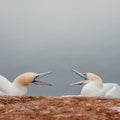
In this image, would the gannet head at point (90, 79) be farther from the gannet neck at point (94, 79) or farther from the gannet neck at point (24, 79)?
the gannet neck at point (24, 79)

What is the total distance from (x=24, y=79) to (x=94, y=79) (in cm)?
226

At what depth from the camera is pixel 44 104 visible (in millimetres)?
10367

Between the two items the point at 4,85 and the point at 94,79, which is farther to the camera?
the point at 94,79

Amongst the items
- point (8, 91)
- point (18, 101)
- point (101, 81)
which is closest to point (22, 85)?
point (8, 91)

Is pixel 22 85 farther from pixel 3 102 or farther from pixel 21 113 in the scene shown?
pixel 21 113

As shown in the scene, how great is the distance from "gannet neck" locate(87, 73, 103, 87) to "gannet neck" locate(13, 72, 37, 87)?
1892 millimetres

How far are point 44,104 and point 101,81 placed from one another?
7641 mm

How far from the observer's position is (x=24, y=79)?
17328 millimetres

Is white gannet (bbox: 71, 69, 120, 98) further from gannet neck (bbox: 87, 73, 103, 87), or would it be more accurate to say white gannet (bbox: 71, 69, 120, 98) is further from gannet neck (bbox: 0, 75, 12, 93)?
gannet neck (bbox: 0, 75, 12, 93)

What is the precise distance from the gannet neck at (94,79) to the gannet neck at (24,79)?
1892 mm

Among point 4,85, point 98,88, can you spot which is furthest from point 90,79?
point 4,85

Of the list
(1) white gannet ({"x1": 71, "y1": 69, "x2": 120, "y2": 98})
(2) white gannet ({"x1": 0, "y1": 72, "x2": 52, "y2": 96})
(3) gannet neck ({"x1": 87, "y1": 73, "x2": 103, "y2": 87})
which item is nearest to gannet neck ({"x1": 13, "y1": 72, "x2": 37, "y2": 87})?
(2) white gannet ({"x1": 0, "y1": 72, "x2": 52, "y2": 96})

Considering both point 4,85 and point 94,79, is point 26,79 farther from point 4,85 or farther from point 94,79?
point 94,79

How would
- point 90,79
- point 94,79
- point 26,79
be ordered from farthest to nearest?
point 90,79 → point 94,79 → point 26,79
